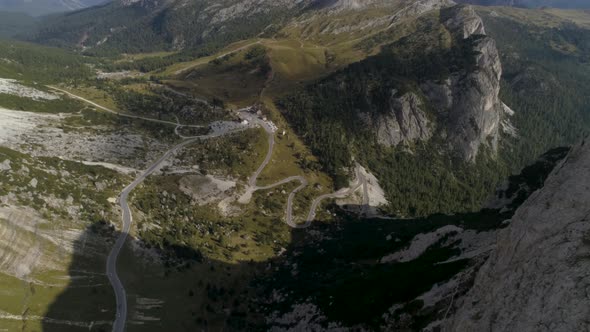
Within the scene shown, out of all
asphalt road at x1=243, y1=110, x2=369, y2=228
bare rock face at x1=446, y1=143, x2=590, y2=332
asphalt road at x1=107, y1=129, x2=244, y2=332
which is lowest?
asphalt road at x1=243, y1=110, x2=369, y2=228

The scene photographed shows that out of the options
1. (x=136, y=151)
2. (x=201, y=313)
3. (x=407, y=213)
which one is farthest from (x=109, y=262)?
(x=407, y=213)

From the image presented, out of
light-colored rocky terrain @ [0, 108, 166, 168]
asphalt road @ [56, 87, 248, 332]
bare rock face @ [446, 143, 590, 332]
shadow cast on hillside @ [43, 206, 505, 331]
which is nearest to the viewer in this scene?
bare rock face @ [446, 143, 590, 332]

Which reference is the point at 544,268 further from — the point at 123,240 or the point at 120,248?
the point at 123,240

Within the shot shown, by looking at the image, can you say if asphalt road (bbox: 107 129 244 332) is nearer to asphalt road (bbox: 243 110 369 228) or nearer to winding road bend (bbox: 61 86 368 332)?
winding road bend (bbox: 61 86 368 332)

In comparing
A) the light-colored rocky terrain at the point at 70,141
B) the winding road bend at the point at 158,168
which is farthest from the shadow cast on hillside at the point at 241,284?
the light-colored rocky terrain at the point at 70,141

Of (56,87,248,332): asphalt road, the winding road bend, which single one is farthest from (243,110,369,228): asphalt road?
(56,87,248,332): asphalt road

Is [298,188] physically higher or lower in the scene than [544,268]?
lower

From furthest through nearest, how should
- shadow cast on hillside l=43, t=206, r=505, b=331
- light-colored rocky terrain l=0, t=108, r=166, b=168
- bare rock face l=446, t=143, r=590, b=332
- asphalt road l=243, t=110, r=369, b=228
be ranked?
asphalt road l=243, t=110, r=369, b=228
light-colored rocky terrain l=0, t=108, r=166, b=168
shadow cast on hillside l=43, t=206, r=505, b=331
bare rock face l=446, t=143, r=590, b=332

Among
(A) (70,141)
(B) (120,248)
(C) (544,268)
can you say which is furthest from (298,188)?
(C) (544,268)

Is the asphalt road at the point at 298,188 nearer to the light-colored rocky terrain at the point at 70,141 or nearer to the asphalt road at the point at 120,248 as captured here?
the asphalt road at the point at 120,248
